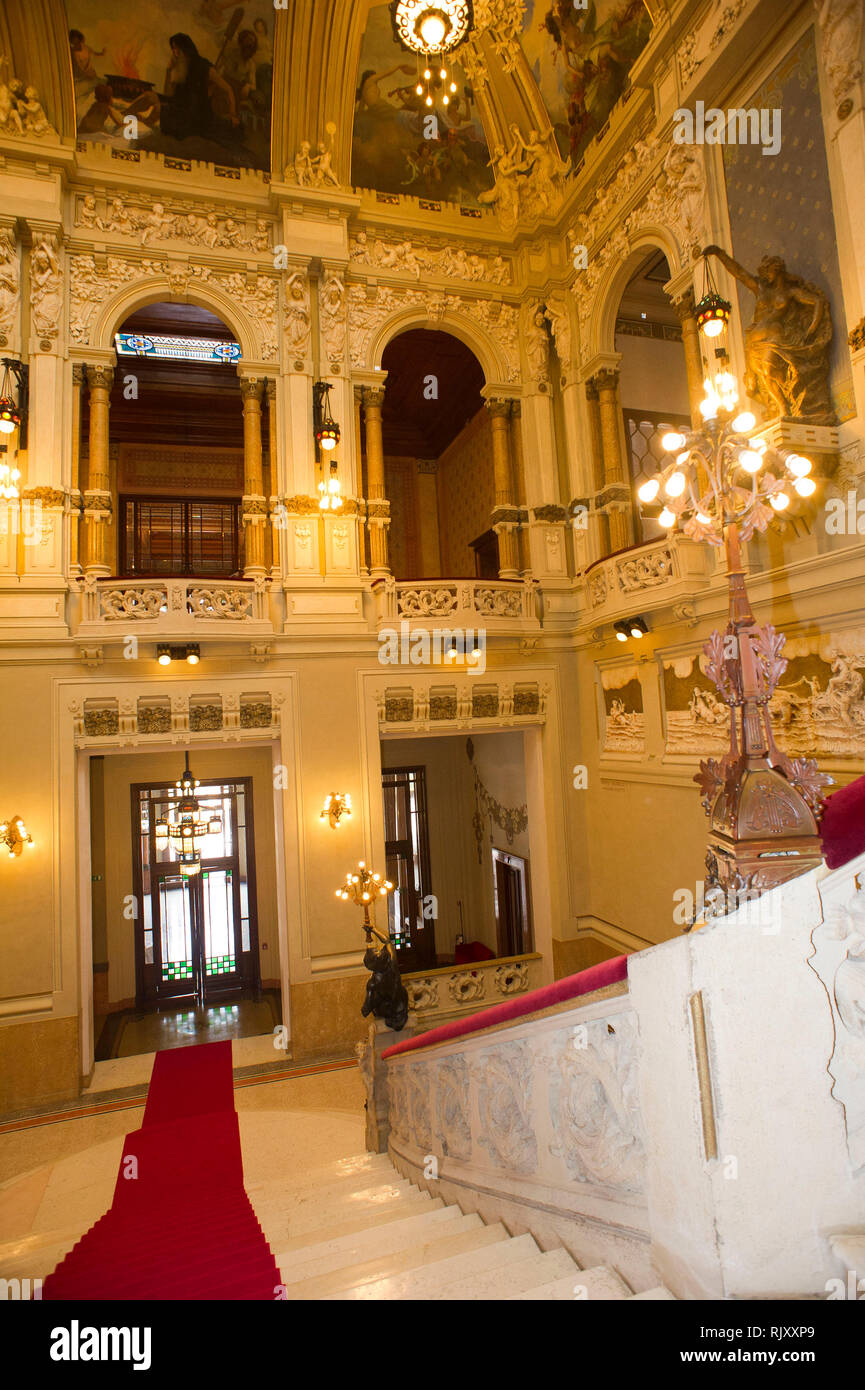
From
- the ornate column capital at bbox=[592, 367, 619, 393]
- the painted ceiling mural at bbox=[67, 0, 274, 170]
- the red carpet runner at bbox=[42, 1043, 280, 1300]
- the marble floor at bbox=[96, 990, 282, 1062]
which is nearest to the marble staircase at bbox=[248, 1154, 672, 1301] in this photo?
the red carpet runner at bbox=[42, 1043, 280, 1300]

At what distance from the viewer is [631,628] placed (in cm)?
852

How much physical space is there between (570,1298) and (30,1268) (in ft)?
11.5

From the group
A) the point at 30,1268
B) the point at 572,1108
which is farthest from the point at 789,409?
the point at 30,1268

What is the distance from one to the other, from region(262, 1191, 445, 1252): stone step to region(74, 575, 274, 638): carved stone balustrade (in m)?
6.27

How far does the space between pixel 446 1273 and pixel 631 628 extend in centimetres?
710

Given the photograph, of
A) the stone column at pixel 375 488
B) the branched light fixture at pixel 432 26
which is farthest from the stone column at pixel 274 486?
the branched light fixture at pixel 432 26

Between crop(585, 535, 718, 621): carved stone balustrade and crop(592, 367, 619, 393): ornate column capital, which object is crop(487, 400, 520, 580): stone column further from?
crop(592, 367, 619, 393): ornate column capital

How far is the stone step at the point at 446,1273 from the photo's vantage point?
2389 millimetres

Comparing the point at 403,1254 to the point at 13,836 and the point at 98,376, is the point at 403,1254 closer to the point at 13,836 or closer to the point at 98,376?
the point at 13,836

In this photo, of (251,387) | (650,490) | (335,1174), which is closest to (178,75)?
(251,387)

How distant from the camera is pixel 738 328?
280 inches

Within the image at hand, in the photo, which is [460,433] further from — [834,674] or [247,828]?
[834,674]

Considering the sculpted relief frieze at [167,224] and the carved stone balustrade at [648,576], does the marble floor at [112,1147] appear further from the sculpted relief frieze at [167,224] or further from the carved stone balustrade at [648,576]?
the sculpted relief frieze at [167,224]

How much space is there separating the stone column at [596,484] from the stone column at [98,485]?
6612 millimetres
